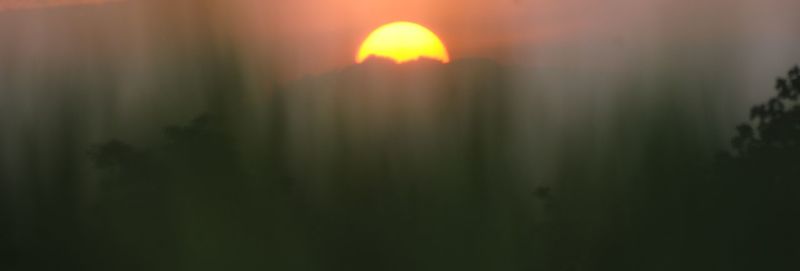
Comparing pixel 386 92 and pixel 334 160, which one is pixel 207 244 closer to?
pixel 334 160

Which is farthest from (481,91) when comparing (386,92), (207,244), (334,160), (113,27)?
(113,27)

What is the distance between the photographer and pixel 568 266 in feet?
5.72

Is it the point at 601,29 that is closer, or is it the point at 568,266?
the point at 568,266

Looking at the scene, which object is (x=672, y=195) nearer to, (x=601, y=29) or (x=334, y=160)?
(x=601, y=29)

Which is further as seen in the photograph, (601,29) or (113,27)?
(113,27)

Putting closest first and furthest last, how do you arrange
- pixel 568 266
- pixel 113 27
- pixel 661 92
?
pixel 568 266 < pixel 661 92 < pixel 113 27

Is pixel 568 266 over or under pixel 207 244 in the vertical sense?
under

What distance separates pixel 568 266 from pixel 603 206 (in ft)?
0.50

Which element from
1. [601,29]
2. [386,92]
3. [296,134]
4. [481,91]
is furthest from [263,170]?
[601,29]

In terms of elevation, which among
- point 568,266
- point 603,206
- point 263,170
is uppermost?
point 263,170

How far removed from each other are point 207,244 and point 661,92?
1.09 meters

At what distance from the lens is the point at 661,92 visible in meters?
1.86

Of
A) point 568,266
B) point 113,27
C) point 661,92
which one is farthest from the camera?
point 113,27

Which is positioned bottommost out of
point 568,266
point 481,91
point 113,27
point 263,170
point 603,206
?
point 568,266
